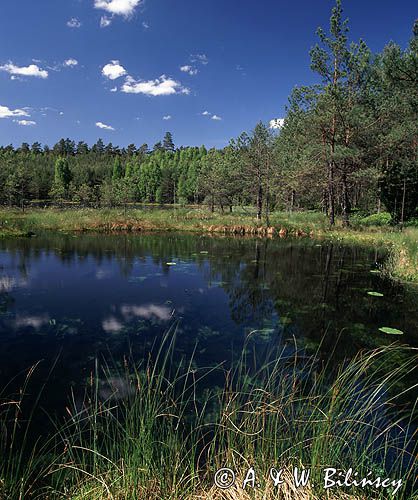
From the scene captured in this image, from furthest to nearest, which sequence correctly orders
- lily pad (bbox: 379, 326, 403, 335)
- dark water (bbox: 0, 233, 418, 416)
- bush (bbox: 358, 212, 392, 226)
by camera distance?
bush (bbox: 358, 212, 392, 226)
lily pad (bbox: 379, 326, 403, 335)
dark water (bbox: 0, 233, 418, 416)

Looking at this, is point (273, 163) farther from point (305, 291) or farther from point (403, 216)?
point (305, 291)

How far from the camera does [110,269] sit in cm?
1535

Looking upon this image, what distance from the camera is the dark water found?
6887mm

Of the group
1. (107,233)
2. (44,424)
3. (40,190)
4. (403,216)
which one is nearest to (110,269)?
(44,424)

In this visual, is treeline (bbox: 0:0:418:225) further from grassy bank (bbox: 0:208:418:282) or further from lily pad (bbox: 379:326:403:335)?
lily pad (bbox: 379:326:403:335)

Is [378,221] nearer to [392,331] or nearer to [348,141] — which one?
[348,141]

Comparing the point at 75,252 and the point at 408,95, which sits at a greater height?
the point at 408,95

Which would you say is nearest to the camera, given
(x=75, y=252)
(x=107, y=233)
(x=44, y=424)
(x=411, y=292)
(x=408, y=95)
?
(x=44, y=424)

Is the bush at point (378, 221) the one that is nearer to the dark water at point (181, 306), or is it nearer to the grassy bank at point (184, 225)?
the grassy bank at point (184, 225)

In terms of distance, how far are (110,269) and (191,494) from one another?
13.3 m

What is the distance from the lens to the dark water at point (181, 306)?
22.6 feet

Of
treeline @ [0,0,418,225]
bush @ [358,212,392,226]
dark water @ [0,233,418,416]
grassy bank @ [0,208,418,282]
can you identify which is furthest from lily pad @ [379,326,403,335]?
bush @ [358,212,392,226]

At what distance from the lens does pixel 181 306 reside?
10.1m

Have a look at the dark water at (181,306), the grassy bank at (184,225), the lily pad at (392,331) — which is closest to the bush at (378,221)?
the grassy bank at (184,225)
